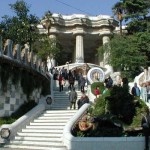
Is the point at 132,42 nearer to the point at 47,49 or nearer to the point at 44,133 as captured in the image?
the point at 47,49

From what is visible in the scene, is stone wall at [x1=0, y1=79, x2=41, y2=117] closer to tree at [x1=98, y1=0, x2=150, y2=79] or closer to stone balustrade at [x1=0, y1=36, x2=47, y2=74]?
stone balustrade at [x1=0, y1=36, x2=47, y2=74]

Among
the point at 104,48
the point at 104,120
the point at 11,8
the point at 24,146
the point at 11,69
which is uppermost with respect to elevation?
the point at 11,8

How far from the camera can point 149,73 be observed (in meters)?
31.0

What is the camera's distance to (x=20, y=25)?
35875 millimetres

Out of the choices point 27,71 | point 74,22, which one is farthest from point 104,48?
point 27,71

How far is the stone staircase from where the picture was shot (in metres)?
17.8

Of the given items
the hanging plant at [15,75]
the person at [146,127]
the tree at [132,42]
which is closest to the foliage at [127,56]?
the tree at [132,42]

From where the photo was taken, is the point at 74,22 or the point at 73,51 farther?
the point at 73,51

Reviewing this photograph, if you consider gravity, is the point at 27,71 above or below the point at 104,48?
below

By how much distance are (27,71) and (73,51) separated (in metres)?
37.3

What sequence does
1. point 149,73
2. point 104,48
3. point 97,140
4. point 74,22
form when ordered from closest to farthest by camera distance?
1. point 97,140
2. point 149,73
3. point 104,48
4. point 74,22

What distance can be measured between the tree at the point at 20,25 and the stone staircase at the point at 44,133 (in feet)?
42.6

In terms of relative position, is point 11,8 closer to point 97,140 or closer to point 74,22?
point 74,22

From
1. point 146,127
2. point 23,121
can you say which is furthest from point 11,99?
point 146,127
